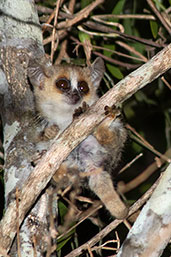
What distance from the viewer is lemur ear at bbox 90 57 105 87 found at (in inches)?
166

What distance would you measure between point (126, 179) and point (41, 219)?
99.0 inches

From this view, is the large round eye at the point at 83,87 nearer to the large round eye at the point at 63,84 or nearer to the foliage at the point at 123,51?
the large round eye at the point at 63,84

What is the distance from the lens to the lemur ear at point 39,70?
351cm

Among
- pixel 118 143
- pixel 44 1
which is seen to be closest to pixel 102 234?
pixel 118 143

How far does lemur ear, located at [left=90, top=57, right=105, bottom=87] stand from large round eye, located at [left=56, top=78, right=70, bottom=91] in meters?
0.32

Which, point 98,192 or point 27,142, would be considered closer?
point 27,142

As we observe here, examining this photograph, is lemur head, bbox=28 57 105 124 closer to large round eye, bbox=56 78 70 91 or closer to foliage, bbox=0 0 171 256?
large round eye, bbox=56 78 70 91

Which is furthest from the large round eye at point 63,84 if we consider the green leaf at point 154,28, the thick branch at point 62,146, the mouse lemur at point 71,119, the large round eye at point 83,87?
the thick branch at point 62,146

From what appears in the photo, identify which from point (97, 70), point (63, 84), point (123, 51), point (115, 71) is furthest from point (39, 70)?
point (123, 51)

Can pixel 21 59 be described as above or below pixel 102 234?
above

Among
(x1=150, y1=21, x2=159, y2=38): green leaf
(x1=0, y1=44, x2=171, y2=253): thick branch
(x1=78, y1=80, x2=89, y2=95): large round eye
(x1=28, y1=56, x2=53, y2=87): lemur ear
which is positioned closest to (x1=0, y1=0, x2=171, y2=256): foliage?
(x1=150, y1=21, x2=159, y2=38): green leaf

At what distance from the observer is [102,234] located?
303 cm

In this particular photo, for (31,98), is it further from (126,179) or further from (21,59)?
(126,179)

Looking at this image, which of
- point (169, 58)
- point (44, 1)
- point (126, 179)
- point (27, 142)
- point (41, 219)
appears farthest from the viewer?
point (126, 179)
